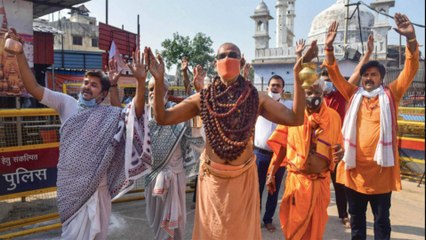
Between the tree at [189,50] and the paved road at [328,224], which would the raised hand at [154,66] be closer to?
the paved road at [328,224]

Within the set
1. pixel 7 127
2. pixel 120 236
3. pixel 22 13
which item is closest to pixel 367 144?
pixel 120 236

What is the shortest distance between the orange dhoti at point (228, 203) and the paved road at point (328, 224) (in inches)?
69.6

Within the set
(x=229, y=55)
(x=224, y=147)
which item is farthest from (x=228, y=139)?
(x=229, y=55)

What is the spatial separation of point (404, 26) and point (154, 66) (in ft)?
6.99

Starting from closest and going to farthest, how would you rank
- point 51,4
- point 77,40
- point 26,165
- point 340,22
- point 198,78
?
point 198,78, point 26,165, point 51,4, point 77,40, point 340,22

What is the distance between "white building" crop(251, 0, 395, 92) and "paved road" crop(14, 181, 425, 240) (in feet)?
74.1

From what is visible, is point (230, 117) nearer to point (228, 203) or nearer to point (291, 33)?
point (228, 203)

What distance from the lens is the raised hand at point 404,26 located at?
9.45ft

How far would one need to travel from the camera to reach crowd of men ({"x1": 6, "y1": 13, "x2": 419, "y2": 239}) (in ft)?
7.97

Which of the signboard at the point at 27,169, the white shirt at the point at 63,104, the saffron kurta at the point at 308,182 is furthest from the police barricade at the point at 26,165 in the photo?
the saffron kurta at the point at 308,182

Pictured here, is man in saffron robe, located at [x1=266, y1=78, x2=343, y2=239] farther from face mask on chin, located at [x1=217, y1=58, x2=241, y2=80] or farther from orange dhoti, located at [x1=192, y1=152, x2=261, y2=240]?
face mask on chin, located at [x1=217, y1=58, x2=241, y2=80]

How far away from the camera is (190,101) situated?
2.61 meters

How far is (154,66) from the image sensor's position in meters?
2.35

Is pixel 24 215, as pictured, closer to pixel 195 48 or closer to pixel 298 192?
pixel 298 192
